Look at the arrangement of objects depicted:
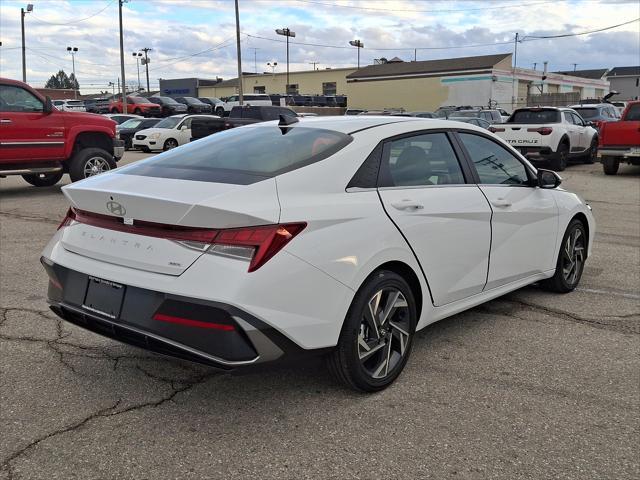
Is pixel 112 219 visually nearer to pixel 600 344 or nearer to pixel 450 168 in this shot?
pixel 450 168

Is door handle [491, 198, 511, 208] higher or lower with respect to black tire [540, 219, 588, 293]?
higher

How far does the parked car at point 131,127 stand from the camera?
25.4m

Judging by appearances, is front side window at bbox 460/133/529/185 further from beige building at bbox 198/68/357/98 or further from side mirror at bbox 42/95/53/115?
beige building at bbox 198/68/357/98

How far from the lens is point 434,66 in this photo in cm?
5944

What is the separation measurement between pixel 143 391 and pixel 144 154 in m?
20.0

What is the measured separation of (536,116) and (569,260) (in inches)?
467

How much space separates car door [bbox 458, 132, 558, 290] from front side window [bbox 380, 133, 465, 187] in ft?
0.82

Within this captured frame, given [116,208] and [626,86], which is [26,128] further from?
[626,86]

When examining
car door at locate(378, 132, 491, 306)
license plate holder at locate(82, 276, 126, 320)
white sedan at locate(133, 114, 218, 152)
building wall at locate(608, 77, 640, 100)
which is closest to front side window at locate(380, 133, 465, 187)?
car door at locate(378, 132, 491, 306)

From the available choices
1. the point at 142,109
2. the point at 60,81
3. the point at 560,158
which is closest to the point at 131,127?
the point at 560,158

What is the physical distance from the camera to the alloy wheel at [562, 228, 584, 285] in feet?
18.0

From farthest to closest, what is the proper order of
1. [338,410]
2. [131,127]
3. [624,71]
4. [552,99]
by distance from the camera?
[624,71]
[552,99]
[131,127]
[338,410]

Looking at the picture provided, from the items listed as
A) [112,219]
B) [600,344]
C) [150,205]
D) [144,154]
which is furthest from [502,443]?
[144,154]

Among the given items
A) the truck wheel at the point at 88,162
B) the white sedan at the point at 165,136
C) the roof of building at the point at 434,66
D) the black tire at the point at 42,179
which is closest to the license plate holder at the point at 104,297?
the truck wheel at the point at 88,162
